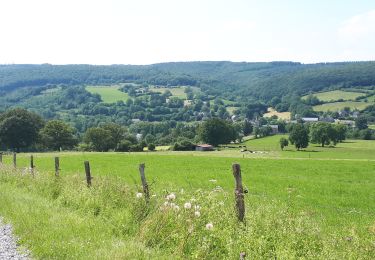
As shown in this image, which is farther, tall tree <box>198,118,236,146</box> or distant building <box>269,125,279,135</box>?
distant building <box>269,125,279,135</box>

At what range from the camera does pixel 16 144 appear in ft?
322

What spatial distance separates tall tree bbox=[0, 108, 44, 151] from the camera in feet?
315

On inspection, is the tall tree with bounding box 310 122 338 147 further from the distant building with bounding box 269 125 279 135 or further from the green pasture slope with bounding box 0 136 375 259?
the green pasture slope with bounding box 0 136 375 259

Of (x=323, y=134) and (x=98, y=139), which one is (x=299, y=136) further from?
(x=98, y=139)

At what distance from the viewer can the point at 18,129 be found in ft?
317

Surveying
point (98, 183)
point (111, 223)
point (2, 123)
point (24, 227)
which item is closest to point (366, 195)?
point (98, 183)

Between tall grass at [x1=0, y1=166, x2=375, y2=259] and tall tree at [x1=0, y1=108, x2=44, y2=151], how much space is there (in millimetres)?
88429

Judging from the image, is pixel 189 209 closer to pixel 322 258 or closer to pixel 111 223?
pixel 111 223

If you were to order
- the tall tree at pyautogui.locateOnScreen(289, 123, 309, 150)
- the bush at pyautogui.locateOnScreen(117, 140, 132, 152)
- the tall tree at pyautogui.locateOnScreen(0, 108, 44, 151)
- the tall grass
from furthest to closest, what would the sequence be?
1. the tall tree at pyautogui.locateOnScreen(289, 123, 309, 150)
2. the bush at pyautogui.locateOnScreen(117, 140, 132, 152)
3. the tall tree at pyautogui.locateOnScreen(0, 108, 44, 151)
4. the tall grass

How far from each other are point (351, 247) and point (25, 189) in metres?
14.3

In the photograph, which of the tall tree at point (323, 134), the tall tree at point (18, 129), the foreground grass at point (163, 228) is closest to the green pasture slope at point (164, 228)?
the foreground grass at point (163, 228)

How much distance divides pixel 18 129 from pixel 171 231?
310ft

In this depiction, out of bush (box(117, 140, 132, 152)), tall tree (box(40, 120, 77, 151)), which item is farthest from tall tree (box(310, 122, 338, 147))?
tall tree (box(40, 120, 77, 151))

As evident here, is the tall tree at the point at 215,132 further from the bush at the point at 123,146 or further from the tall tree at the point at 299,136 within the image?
the bush at the point at 123,146
